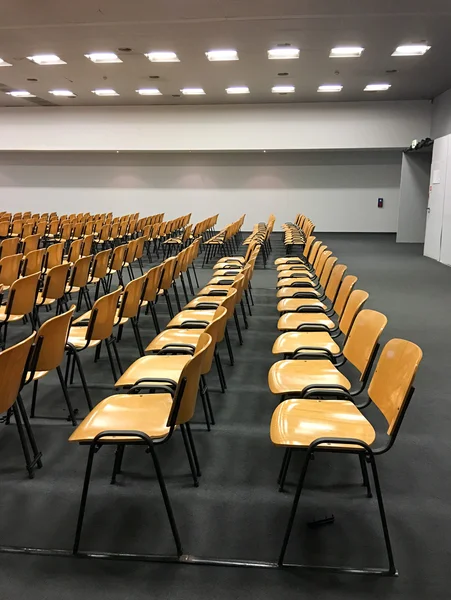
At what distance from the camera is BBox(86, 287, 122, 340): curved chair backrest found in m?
3.28

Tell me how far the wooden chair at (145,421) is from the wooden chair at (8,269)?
3409mm

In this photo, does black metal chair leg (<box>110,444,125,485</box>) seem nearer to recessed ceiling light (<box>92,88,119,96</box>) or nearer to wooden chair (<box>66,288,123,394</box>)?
wooden chair (<box>66,288,123,394</box>)

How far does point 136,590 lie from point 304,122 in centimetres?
1456

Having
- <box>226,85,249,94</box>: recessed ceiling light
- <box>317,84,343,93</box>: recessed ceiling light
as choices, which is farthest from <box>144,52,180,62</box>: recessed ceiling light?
<box>317,84,343,93</box>: recessed ceiling light

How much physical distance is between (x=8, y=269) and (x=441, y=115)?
12338mm

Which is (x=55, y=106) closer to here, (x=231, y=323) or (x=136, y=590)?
(x=231, y=323)

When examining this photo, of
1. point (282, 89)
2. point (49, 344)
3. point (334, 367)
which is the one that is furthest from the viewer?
point (282, 89)

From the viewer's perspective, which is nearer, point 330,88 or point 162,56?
point 162,56

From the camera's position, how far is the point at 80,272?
5.48m

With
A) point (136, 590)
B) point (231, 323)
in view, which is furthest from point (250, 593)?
Result: point (231, 323)

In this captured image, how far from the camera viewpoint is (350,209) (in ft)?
53.3

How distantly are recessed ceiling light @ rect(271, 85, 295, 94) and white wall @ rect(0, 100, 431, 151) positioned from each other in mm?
1524

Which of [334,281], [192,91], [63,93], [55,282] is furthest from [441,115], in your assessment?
[55,282]

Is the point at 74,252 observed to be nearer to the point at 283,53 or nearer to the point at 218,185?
the point at 283,53
